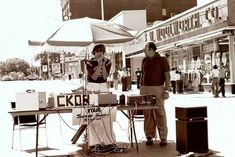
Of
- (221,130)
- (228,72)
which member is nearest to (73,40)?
(221,130)

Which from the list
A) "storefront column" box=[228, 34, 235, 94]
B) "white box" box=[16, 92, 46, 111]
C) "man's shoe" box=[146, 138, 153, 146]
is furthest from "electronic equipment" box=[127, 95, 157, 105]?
"storefront column" box=[228, 34, 235, 94]

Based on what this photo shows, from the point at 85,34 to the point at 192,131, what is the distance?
9.57ft

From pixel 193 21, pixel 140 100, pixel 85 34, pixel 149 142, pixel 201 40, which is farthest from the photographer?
pixel 193 21

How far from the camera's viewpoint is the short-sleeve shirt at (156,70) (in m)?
10.4

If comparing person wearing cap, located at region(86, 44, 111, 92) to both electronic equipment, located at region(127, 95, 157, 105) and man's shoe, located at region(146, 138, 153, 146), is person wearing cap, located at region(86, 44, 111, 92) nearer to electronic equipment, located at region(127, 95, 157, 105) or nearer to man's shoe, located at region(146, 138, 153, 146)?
electronic equipment, located at region(127, 95, 157, 105)

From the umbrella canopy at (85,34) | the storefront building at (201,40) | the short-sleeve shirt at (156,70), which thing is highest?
the storefront building at (201,40)

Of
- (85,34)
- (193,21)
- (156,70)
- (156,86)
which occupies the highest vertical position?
(193,21)

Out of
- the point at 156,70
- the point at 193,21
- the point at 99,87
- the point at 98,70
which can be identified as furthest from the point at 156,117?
the point at 193,21

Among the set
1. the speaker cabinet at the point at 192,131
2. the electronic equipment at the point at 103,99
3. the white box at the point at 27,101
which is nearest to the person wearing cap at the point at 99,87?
the electronic equipment at the point at 103,99

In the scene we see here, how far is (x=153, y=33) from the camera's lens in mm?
38719

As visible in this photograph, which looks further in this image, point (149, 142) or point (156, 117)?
point (149, 142)

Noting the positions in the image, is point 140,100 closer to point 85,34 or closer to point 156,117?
point 156,117

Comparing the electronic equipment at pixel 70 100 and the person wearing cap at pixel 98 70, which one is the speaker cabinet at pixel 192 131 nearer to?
the electronic equipment at pixel 70 100

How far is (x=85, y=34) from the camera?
9703mm
